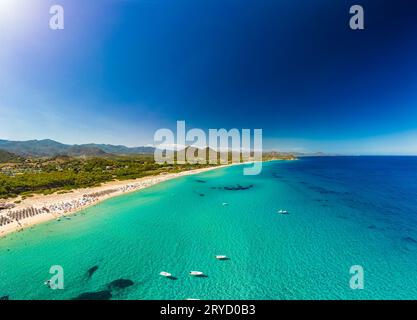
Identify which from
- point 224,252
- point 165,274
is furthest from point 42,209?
point 224,252

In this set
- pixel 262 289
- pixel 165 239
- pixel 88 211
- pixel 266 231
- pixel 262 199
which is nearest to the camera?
pixel 262 289

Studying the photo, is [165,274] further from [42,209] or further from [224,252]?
[42,209]

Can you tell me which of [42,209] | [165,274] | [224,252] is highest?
[42,209]

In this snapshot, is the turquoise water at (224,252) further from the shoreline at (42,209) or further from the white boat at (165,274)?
the shoreline at (42,209)

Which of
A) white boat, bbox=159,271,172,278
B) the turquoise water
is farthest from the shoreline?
white boat, bbox=159,271,172,278

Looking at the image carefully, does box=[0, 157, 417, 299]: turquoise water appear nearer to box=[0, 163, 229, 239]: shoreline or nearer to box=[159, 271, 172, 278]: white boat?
box=[159, 271, 172, 278]: white boat

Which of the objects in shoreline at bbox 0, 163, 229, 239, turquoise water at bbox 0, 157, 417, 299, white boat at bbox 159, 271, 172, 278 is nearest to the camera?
turquoise water at bbox 0, 157, 417, 299
